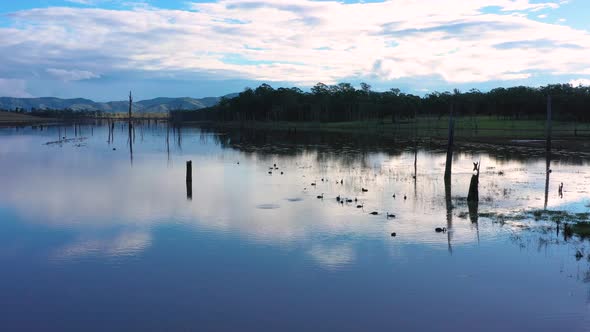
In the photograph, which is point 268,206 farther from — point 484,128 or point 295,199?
point 484,128

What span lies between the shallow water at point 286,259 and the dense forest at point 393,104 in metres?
67.0

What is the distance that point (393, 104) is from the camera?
139m

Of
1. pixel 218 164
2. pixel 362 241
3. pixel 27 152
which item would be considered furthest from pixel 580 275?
pixel 27 152

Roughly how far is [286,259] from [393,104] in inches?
4982

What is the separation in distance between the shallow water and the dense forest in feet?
220

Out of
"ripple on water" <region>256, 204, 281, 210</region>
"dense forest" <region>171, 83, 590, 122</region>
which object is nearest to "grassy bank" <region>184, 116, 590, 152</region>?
"dense forest" <region>171, 83, 590, 122</region>

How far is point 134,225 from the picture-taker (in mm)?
21906

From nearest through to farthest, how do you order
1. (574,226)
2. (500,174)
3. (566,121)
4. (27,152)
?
(574,226) → (500,174) → (27,152) → (566,121)

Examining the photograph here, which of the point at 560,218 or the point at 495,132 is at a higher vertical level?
the point at 495,132

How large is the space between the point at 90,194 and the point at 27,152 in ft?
114

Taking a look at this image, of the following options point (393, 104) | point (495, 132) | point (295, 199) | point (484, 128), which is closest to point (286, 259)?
point (295, 199)

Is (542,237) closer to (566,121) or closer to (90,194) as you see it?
(90,194)

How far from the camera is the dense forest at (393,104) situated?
110869 mm

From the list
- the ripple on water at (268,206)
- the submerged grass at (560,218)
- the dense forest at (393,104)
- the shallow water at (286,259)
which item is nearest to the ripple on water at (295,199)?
the shallow water at (286,259)
